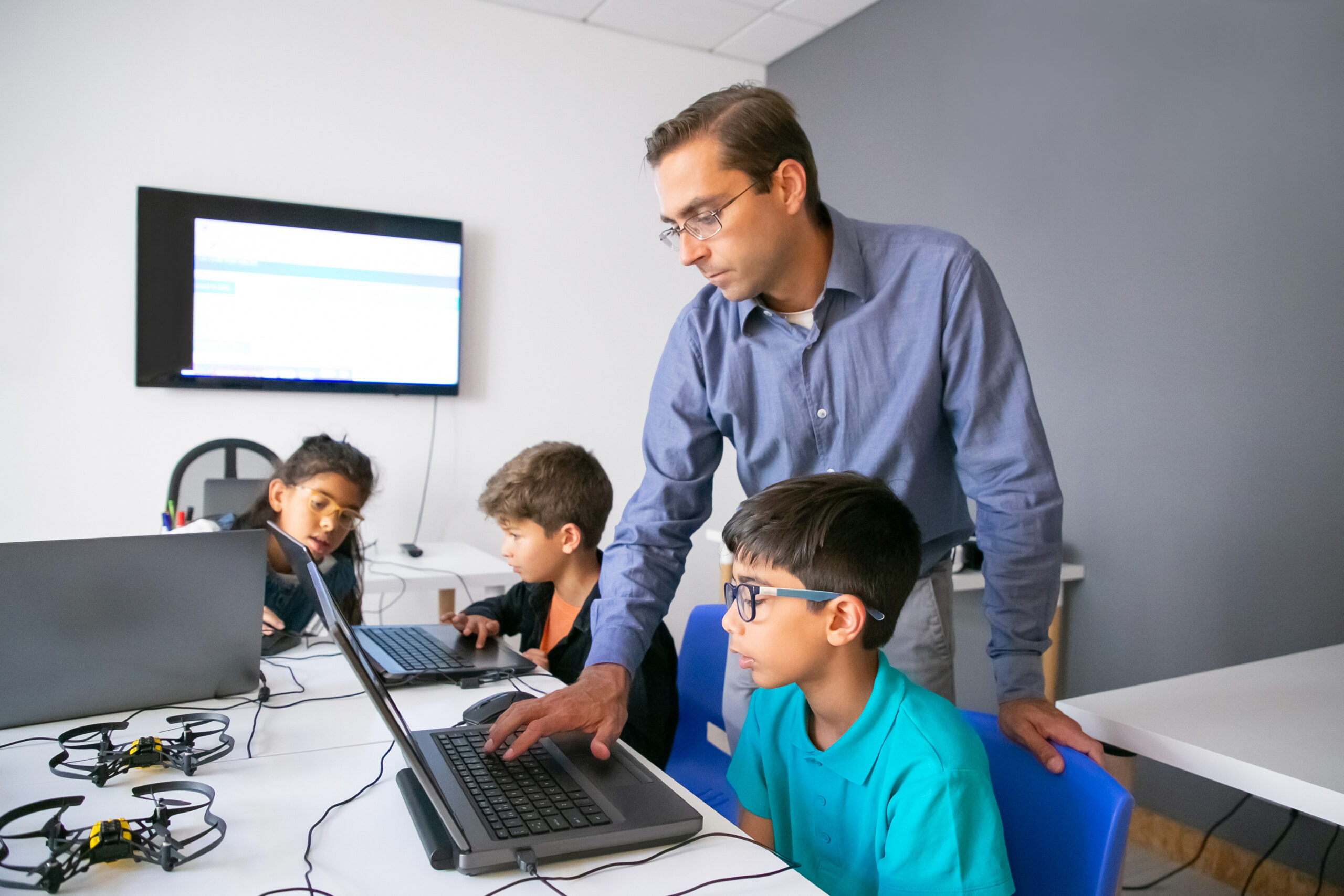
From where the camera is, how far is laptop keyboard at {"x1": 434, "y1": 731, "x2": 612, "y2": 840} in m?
0.87

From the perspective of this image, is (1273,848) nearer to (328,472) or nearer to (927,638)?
(927,638)

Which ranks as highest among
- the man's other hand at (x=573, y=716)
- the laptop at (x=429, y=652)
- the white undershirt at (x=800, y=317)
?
the white undershirt at (x=800, y=317)

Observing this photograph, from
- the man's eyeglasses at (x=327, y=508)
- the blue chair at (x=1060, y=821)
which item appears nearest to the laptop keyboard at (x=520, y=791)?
the blue chair at (x=1060, y=821)

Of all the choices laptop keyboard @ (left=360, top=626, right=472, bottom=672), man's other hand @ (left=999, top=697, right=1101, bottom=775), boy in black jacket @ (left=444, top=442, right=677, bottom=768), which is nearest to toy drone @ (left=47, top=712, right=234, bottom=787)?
laptop keyboard @ (left=360, top=626, right=472, bottom=672)

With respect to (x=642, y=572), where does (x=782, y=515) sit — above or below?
above

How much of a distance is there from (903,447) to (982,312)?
22cm

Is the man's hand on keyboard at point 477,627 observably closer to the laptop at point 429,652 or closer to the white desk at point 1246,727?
the laptop at point 429,652

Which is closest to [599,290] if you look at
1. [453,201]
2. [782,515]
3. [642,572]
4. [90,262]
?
[453,201]

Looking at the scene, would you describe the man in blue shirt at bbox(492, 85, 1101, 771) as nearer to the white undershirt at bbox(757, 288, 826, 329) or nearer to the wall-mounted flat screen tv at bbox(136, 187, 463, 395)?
the white undershirt at bbox(757, 288, 826, 329)

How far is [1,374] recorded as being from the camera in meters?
3.04

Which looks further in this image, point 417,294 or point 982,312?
point 417,294

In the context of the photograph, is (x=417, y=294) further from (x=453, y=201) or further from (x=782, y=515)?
(x=782, y=515)

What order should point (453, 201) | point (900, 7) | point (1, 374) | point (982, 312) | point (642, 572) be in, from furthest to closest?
point (453, 201) → point (900, 7) → point (1, 374) → point (642, 572) → point (982, 312)

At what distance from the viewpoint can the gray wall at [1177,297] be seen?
2.21 meters
